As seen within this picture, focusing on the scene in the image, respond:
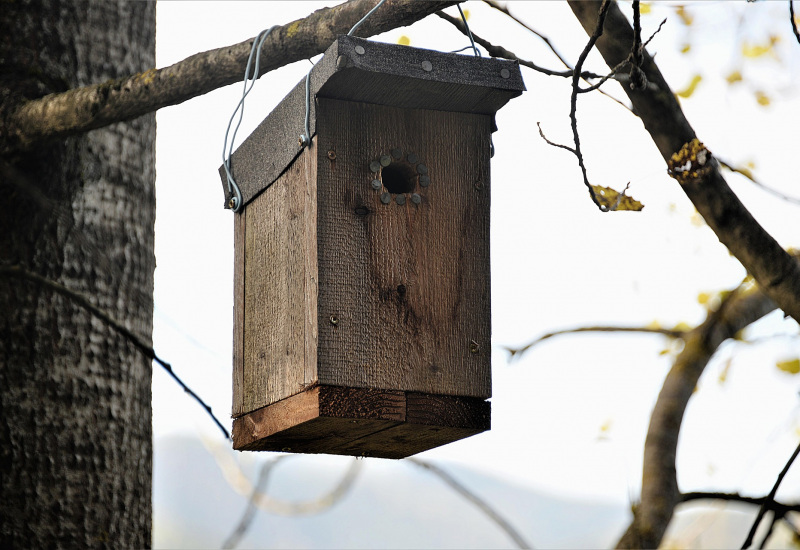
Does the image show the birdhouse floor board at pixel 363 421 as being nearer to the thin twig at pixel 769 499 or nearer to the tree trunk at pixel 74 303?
the tree trunk at pixel 74 303

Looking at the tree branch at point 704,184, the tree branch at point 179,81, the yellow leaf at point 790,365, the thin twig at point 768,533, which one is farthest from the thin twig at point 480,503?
the yellow leaf at point 790,365

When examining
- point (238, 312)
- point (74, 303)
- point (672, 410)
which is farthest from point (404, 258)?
point (672, 410)

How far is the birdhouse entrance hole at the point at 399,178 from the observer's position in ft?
6.59

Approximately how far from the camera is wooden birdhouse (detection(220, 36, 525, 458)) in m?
1.85

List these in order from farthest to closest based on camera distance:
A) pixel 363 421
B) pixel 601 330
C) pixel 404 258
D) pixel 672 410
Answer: pixel 601 330 → pixel 672 410 → pixel 404 258 → pixel 363 421

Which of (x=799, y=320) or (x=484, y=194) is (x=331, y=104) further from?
(x=799, y=320)

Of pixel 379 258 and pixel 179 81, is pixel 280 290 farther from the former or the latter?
pixel 179 81

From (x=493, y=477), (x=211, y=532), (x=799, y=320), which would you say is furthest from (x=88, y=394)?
(x=211, y=532)

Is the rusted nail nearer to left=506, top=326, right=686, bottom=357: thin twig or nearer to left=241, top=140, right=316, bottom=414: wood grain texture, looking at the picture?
left=241, top=140, right=316, bottom=414: wood grain texture

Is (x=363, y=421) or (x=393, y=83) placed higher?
(x=393, y=83)

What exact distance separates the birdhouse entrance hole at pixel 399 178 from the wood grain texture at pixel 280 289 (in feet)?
0.58

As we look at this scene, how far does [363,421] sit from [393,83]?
65 cm

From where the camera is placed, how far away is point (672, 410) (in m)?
2.63

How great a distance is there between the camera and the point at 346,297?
187 centimetres
